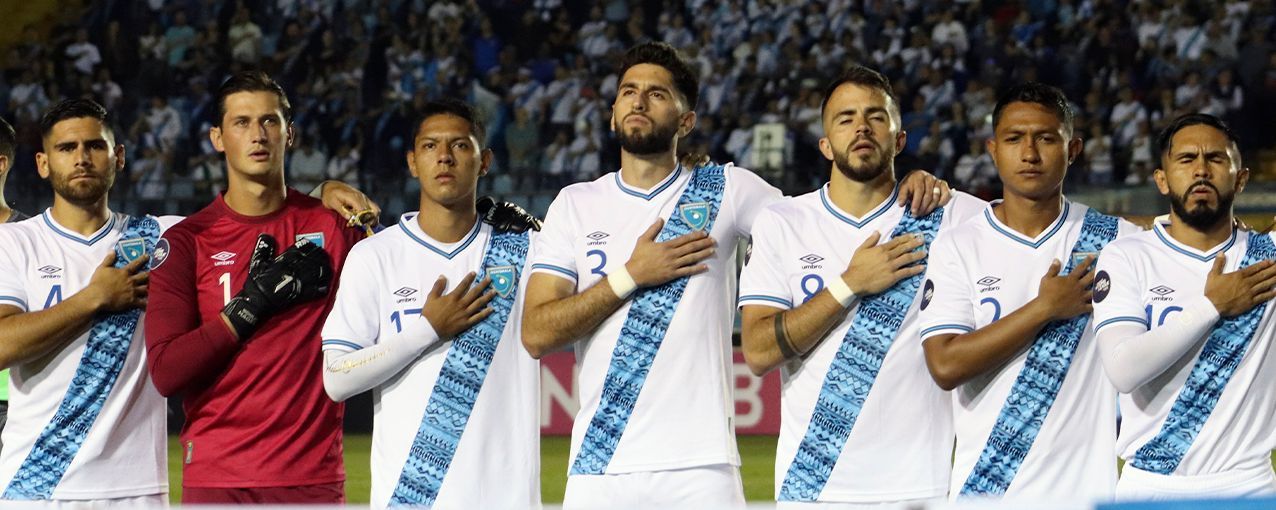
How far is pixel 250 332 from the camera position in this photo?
18.1ft

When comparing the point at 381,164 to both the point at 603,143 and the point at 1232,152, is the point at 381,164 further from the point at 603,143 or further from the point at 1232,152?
the point at 1232,152

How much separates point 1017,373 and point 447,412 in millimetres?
1857

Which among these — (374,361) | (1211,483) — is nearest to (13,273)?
(374,361)

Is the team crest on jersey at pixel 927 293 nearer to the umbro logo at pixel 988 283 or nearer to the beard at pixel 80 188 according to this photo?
the umbro logo at pixel 988 283

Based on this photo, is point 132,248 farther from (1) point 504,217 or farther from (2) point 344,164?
(2) point 344,164

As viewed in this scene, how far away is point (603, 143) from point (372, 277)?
1204 cm

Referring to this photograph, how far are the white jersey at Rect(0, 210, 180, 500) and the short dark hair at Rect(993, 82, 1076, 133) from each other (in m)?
3.16

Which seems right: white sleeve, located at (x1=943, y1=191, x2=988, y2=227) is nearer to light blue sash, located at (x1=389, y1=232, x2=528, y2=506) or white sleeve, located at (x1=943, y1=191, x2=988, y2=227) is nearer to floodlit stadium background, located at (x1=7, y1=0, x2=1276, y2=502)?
light blue sash, located at (x1=389, y1=232, x2=528, y2=506)

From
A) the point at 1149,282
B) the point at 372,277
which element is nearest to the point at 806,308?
the point at 1149,282

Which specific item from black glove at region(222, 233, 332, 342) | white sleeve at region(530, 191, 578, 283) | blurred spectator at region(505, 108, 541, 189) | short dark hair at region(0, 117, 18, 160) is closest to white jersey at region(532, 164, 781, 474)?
white sleeve at region(530, 191, 578, 283)

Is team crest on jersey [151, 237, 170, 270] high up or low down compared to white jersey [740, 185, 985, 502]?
up

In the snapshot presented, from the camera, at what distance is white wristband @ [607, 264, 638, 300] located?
17.3 ft

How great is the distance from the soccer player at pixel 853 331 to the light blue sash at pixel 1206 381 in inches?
27.8

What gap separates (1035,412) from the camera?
5133 mm
